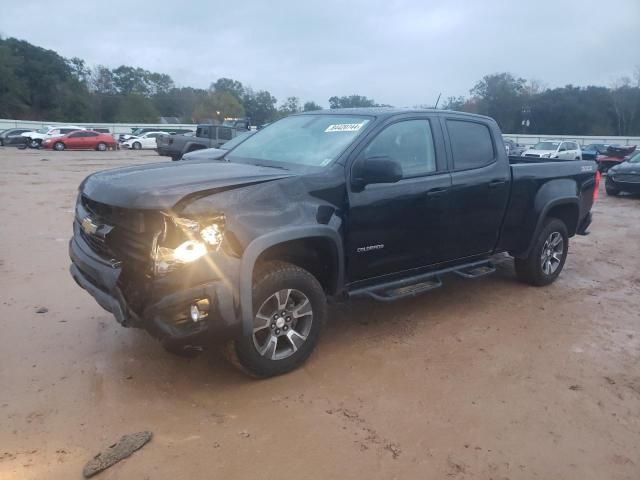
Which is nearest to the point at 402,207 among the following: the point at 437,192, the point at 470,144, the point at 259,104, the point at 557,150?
the point at 437,192

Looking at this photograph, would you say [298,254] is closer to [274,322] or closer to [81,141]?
[274,322]

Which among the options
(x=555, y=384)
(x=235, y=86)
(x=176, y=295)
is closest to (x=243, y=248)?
(x=176, y=295)

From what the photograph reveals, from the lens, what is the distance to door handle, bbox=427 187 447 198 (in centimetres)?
451

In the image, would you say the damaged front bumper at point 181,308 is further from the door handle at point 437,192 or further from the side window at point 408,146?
the door handle at point 437,192

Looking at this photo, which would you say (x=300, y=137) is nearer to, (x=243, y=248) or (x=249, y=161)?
(x=249, y=161)

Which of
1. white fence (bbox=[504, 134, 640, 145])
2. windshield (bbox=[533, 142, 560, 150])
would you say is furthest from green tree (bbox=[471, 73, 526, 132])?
windshield (bbox=[533, 142, 560, 150])

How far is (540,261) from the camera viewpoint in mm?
5938

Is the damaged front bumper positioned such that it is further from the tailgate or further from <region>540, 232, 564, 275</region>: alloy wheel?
the tailgate

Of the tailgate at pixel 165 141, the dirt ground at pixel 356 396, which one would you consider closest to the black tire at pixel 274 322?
the dirt ground at pixel 356 396

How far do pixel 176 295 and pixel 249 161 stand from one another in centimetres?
174

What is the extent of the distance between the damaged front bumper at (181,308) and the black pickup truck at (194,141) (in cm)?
1612

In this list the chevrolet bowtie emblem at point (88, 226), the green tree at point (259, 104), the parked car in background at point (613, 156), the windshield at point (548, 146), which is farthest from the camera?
the green tree at point (259, 104)

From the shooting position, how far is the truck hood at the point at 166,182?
3238 millimetres

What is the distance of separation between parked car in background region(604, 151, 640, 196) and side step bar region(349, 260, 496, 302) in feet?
40.4
